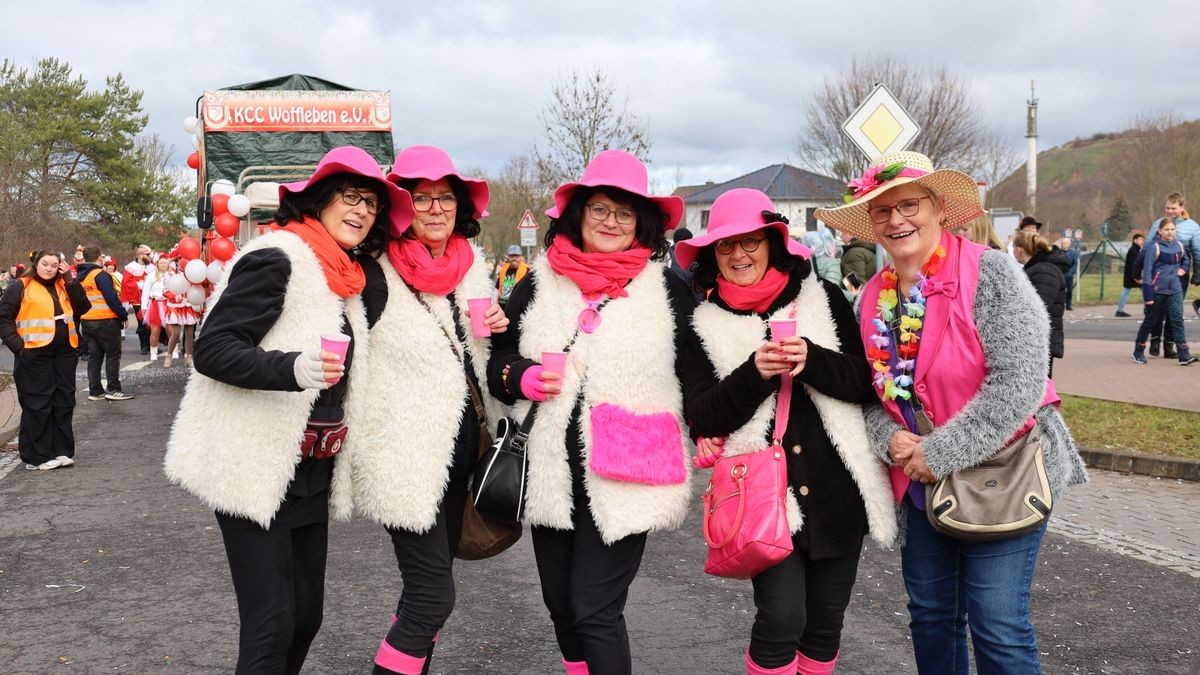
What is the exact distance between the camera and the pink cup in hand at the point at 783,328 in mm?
2904

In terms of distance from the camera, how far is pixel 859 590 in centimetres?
498

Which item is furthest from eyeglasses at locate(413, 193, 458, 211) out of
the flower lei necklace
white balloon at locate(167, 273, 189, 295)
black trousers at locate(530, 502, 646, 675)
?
white balloon at locate(167, 273, 189, 295)

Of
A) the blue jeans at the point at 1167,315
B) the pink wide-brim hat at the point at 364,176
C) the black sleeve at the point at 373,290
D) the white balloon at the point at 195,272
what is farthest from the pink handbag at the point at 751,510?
the blue jeans at the point at 1167,315

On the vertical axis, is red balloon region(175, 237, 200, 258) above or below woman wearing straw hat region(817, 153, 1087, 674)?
above

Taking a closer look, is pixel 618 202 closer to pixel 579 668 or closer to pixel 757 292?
pixel 757 292

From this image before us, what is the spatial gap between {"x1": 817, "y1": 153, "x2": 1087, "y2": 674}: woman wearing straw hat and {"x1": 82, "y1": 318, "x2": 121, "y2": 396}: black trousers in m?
11.0

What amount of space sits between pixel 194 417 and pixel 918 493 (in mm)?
2125

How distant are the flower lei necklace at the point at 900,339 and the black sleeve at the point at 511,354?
3.46 ft

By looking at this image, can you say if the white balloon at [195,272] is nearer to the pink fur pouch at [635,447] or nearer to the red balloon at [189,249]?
the red balloon at [189,249]

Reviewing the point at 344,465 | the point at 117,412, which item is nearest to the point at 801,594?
the point at 344,465

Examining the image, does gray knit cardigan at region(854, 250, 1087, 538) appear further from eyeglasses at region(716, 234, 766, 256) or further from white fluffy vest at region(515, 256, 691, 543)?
white fluffy vest at region(515, 256, 691, 543)

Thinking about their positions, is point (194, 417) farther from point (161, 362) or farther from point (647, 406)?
point (161, 362)

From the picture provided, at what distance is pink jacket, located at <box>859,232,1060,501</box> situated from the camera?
9.43 feet

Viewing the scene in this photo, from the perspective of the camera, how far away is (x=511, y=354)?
331cm
